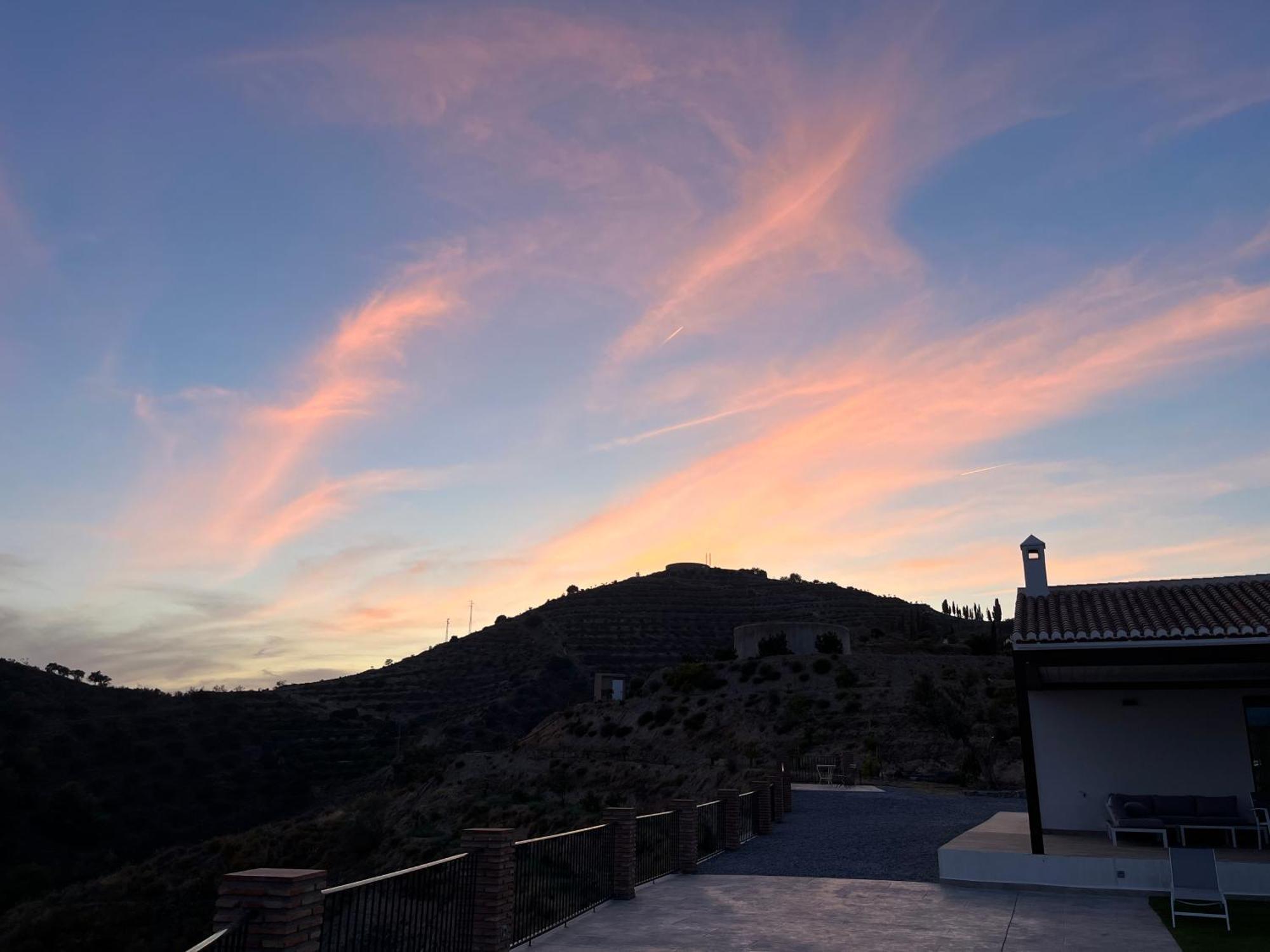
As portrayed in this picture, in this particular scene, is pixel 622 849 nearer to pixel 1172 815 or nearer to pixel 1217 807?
pixel 1172 815

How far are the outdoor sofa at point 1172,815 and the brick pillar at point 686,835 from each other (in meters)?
7.21

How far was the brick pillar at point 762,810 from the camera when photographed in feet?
64.8

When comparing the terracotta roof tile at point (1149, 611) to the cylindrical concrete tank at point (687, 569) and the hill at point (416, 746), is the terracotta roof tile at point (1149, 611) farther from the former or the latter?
the cylindrical concrete tank at point (687, 569)

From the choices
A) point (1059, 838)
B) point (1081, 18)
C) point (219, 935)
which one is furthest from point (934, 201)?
point (219, 935)

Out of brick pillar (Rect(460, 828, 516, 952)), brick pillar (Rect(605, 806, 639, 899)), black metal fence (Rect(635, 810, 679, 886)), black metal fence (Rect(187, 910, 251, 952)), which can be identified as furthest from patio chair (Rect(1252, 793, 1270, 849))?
black metal fence (Rect(187, 910, 251, 952))

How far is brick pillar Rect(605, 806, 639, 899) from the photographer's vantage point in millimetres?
12203

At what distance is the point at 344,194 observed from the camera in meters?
19.1

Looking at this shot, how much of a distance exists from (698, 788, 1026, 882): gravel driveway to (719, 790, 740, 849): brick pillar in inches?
11.7

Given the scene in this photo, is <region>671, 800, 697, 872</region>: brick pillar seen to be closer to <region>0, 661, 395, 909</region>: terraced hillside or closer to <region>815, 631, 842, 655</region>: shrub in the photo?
<region>0, 661, 395, 909</region>: terraced hillside

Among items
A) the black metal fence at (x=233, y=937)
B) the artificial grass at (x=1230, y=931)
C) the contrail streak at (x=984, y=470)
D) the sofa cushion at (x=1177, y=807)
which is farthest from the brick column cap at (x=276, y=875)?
the contrail streak at (x=984, y=470)

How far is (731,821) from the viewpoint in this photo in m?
17.5

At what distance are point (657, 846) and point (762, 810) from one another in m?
6.08

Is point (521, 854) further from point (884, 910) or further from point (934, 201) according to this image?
point (934, 201)

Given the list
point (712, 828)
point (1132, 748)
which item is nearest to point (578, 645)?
point (712, 828)
